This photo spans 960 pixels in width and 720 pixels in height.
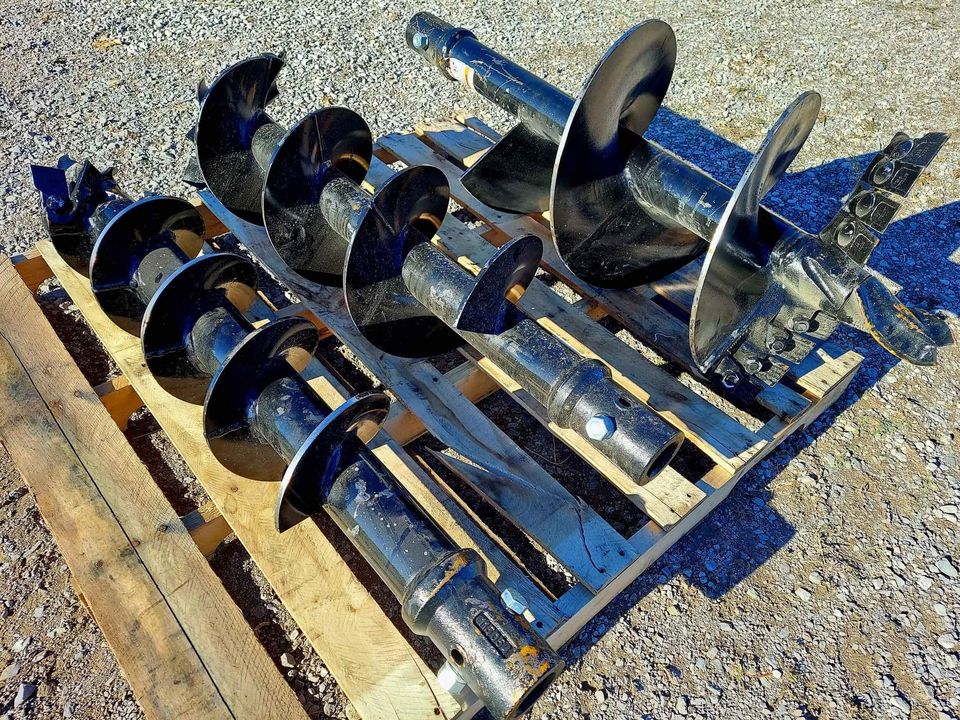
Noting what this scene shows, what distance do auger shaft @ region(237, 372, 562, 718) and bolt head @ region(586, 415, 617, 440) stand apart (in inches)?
20.8

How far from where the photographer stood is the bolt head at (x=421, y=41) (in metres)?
3.48

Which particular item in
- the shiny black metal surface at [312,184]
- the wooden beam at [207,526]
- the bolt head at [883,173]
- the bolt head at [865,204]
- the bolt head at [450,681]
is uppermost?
the bolt head at [883,173]

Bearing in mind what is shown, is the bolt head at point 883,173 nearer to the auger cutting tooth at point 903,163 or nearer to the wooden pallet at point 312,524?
the auger cutting tooth at point 903,163

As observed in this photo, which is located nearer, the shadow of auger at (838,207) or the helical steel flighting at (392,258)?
the helical steel flighting at (392,258)

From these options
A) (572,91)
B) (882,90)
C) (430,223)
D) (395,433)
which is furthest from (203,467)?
(882,90)

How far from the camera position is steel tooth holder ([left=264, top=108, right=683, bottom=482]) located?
7.23 ft

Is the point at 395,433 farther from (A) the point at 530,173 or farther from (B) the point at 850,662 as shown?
(B) the point at 850,662

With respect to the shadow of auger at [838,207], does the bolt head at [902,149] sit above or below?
above

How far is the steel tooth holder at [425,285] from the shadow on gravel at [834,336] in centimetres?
68

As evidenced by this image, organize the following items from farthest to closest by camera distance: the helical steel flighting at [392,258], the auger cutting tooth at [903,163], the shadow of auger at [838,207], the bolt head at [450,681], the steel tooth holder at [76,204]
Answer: the shadow of auger at [838,207] < the steel tooth holder at [76,204] < the helical steel flighting at [392,258] < the auger cutting tooth at [903,163] < the bolt head at [450,681]

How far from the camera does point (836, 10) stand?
5773mm

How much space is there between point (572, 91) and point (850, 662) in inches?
153

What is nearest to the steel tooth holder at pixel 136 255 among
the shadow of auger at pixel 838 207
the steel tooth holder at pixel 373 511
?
the steel tooth holder at pixel 373 511

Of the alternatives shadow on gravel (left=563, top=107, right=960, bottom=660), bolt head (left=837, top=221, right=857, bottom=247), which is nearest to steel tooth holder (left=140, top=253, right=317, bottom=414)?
shadow on gravel (left=563, top=107, right=960, bottom=660)
